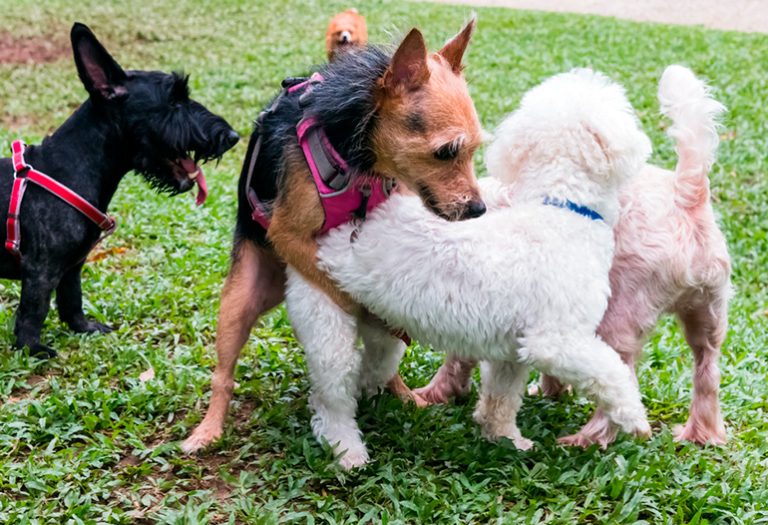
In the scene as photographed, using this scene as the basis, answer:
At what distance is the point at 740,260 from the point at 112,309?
16.5ft

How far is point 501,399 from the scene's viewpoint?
3.77m

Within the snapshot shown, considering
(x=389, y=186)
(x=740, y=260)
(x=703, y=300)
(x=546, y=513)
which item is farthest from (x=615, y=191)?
(x=740, y=260)

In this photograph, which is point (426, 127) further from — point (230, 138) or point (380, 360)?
point (230, 138)

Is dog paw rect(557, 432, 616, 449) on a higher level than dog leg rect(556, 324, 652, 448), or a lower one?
lower

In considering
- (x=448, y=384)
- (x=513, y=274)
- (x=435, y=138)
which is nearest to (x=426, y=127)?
(x=435, y=138)

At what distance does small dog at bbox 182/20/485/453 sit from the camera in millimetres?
3348

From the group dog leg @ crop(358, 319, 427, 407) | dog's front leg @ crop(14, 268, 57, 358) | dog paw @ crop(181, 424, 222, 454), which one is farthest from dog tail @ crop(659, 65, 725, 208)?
dog's front leg @ crop(14, 268, 57, 358)

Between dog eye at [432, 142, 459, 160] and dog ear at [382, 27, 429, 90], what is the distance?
280 mm

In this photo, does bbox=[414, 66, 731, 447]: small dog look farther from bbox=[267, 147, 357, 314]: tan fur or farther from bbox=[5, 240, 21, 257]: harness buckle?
bbox=[5, 240, 21, 257]: harness buckle

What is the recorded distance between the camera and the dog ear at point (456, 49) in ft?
11.8

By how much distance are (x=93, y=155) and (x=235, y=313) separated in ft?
4.44

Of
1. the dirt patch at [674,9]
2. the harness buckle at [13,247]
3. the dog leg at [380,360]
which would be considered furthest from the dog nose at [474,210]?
the dirt patch at [674,9]

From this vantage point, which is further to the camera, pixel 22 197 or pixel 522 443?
pixel 22 197

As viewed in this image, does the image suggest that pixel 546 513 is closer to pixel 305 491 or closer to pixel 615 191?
pixel 305 491
